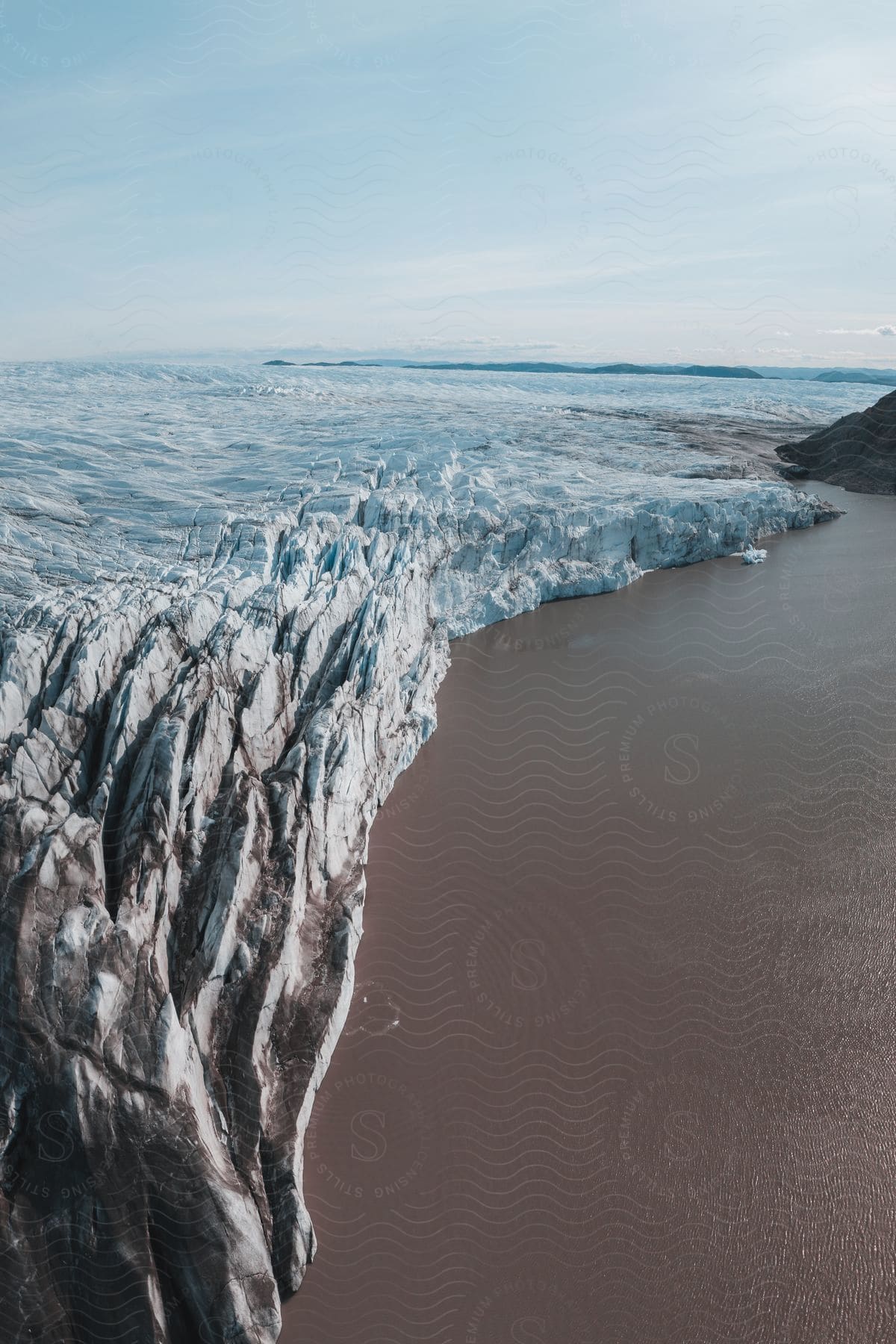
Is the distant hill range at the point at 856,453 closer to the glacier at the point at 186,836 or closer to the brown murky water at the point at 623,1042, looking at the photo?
the glacier at the point at 186,836

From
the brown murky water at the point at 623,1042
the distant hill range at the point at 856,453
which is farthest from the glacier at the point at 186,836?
the distant hill range at the point at 856,453

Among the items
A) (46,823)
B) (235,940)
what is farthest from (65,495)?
(235,940)

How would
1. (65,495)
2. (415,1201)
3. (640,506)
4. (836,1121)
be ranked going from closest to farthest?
1. (415,1201)
2. (836,1121)
3. (65,495)
4. (640,506)

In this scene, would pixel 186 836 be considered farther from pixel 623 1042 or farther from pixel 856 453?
pixel 856 453

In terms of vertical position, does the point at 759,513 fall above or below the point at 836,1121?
above

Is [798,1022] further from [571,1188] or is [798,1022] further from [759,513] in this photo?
[759,513]

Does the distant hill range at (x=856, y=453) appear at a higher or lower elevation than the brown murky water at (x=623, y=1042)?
higher

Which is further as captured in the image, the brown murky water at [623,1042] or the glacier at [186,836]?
the brown murky water at [623,1042]
